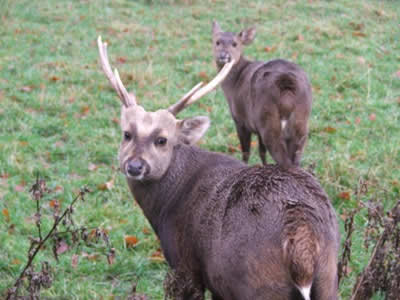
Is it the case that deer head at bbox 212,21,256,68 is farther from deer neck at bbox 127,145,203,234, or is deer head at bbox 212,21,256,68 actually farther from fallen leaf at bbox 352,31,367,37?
fallen leaf at bbox 352,31,367,37

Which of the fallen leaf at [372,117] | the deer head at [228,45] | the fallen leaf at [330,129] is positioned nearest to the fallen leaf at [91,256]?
the fallen leaf at [330,129]

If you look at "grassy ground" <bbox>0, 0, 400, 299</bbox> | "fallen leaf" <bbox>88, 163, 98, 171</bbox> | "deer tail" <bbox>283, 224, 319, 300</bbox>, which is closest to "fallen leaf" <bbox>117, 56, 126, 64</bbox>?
"grassy ground" <bbox>0, 0, 400, 299</bbox>

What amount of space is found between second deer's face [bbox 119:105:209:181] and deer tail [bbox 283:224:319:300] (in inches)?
57.6

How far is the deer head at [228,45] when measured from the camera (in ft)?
24.6

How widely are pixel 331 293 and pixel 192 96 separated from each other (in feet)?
6.22

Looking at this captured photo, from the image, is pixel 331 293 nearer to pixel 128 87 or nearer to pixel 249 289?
pixel 249 289

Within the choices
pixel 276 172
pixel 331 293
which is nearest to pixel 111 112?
pixel 276 172

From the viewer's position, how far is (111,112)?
729 cm

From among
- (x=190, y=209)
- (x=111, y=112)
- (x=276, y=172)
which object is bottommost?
(x=111, y=112)

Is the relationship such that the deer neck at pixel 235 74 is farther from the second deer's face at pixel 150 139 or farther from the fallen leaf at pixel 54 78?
the second deer's face at pixel 150 139

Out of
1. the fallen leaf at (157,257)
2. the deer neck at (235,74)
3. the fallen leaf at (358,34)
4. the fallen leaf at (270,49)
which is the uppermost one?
the deer neck at (235,74)

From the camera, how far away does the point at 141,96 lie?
777 cm

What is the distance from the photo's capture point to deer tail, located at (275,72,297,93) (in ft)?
17.8

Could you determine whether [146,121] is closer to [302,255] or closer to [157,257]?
[157,257]
